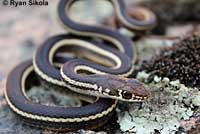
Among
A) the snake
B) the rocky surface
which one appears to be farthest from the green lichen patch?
the snake

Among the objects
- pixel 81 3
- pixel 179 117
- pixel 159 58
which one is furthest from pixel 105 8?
pixel 179 117

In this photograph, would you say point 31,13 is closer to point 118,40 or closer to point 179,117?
point 118,40

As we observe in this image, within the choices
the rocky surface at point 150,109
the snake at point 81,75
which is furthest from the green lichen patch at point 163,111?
the snake at point 81,75

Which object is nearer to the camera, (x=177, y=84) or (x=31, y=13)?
(x=177, y=84)

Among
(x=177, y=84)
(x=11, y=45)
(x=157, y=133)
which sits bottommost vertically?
(x=11, y=45)

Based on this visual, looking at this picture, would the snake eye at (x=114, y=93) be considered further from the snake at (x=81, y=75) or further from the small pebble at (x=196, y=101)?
the small pebble at (x=196, y=101)

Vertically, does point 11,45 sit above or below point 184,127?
below

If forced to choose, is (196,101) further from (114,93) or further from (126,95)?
(114,93)

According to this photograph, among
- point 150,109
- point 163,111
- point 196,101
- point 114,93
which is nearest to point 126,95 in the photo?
point 114,93
